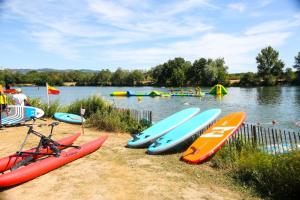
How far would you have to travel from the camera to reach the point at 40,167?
22.7ft

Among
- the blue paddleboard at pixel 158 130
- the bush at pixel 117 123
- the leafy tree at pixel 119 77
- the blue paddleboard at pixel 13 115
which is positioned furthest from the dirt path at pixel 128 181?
the leafy tree at pixel 119 77

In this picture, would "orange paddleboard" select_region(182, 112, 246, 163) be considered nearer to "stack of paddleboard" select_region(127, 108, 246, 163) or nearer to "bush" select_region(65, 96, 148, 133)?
"stack of paddleboard" select_region(127, 108, 246, 163)

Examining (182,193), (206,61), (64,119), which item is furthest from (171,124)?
(206,61)

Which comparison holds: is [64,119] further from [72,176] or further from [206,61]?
[206,61]

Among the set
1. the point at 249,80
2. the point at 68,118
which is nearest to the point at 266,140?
the point at 68,118

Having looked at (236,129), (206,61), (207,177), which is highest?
(206,61)

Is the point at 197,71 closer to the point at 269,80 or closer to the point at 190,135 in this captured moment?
the point at 269,80

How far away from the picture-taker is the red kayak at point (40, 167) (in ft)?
20.4

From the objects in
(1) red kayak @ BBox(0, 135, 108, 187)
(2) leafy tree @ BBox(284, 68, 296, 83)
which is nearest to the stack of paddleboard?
(1) red kayak @ BBox(0, 135, 108, 187)

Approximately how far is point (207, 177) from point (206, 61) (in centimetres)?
10243

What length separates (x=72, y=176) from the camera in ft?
22.6

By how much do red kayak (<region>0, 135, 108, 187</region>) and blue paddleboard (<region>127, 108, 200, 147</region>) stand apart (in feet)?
4.81

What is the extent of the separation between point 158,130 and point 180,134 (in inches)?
47.5

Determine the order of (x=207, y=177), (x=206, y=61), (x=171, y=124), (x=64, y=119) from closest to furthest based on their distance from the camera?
(x=207, y=177)
(x=171, y=124)
(x=64, y=119)
(x=206, y=61)
